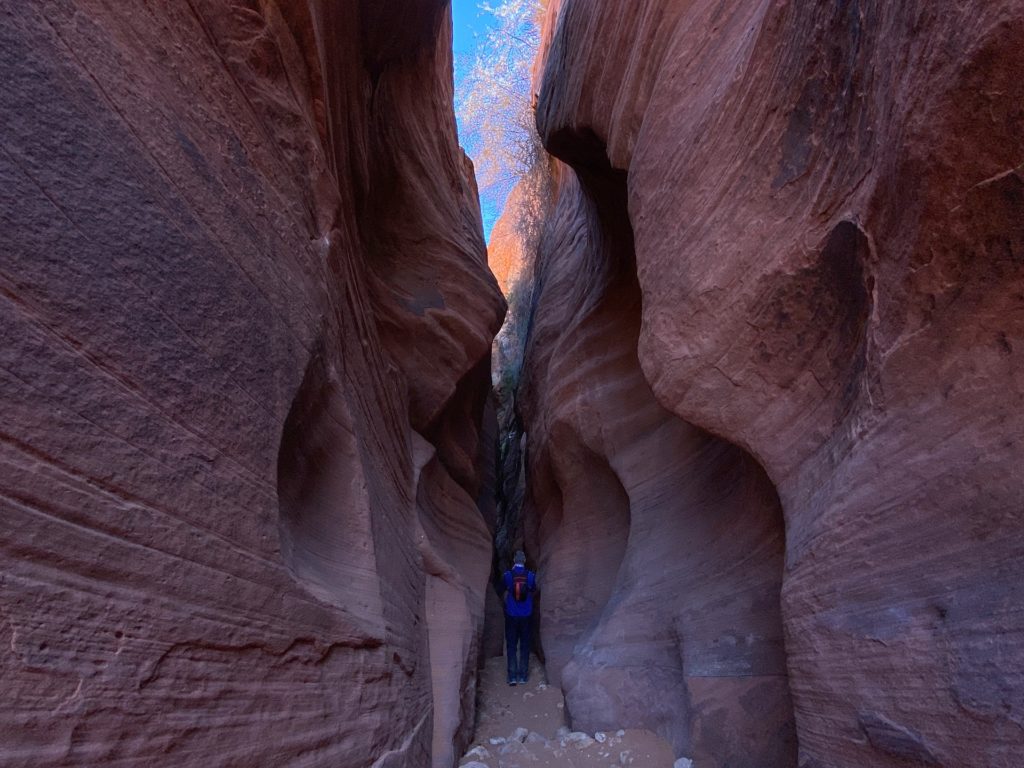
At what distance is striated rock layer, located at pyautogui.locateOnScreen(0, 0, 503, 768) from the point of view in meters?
1.99

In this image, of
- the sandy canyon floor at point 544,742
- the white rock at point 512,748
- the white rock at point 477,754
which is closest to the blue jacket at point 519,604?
the sandy canyon floor at point 544,742

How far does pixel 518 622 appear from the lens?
8586 millimetres

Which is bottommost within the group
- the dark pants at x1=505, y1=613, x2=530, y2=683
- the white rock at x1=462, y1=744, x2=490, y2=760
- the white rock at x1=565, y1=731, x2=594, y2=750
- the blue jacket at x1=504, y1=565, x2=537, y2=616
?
the white rock at x1=462, y1=744, x2=490, y2=760

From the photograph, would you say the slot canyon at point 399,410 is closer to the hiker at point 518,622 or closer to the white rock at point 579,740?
the white rock at point 579,740

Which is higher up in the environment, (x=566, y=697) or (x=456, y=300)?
(x=456, y=300)

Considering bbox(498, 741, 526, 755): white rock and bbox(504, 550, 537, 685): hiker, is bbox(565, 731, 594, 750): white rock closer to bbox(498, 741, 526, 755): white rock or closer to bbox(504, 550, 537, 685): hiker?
bbox(498, 741, 526, 755): white rock

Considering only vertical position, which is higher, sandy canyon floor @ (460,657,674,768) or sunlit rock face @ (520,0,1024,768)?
sunlit rock face @ (520,0,1024,768)

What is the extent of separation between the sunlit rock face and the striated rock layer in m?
2.30

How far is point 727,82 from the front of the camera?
14.2 ft

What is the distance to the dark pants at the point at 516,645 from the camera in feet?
27.0

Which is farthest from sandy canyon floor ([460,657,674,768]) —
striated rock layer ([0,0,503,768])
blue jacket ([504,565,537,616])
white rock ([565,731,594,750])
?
blue jacket ([504,565,537,616])

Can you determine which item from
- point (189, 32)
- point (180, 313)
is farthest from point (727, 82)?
point (180, 313)

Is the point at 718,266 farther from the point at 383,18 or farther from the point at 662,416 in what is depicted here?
the point at 383,18

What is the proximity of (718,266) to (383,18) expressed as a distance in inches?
179
